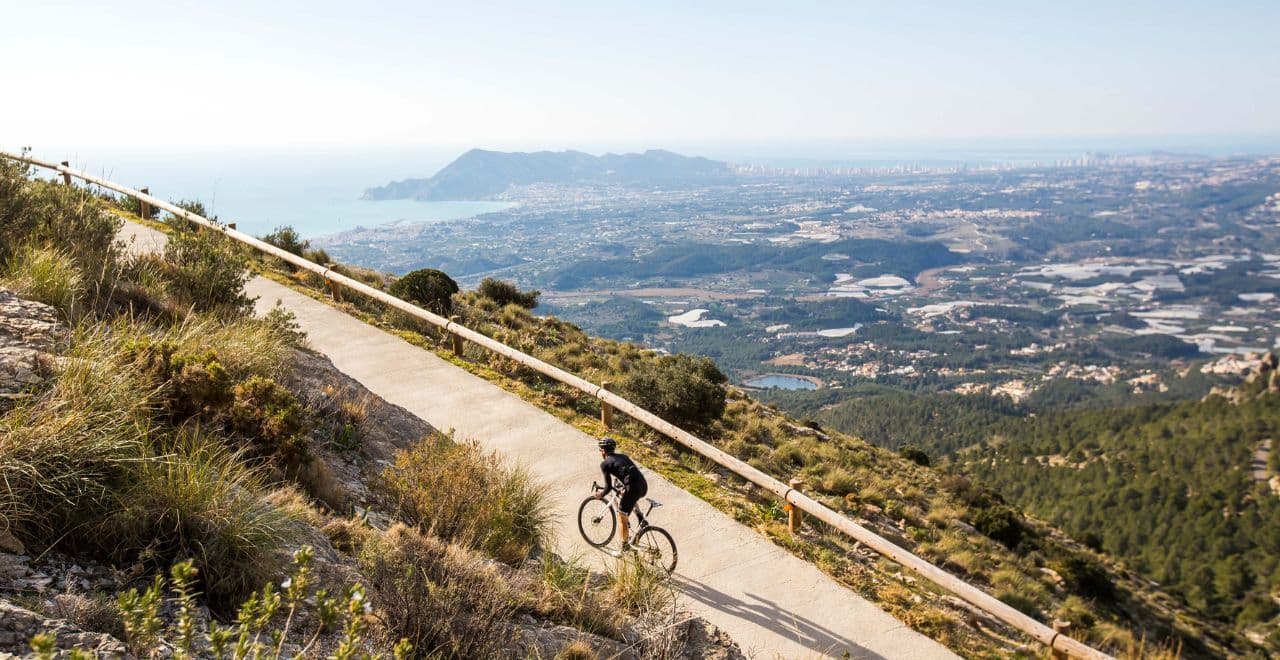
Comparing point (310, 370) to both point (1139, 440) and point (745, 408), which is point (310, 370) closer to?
point (745, 408)

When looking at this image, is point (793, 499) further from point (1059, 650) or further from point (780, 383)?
point (780, 383)

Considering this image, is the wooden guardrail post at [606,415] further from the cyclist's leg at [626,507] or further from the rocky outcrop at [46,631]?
the rocky outcrop at [46,631]

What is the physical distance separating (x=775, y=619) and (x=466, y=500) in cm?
249

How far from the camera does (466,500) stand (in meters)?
5.05

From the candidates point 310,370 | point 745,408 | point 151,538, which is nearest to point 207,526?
point 151,538

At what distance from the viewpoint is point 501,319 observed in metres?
16.5

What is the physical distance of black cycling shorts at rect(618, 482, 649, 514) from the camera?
19.2 feet

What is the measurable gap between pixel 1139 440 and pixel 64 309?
73.9 meters

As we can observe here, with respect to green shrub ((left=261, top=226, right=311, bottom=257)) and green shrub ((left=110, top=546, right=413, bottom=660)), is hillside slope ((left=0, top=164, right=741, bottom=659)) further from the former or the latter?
green shrub ((left=261, top=226, right=311, bottom=257))

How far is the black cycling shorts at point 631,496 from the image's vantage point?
586 centimetres

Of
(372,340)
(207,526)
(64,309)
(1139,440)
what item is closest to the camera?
(207,526)

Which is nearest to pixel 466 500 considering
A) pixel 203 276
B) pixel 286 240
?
pixel 203 276

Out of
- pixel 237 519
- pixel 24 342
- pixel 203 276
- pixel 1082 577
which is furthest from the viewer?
pixel 1082 577

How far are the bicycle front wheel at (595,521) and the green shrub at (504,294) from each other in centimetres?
1306
